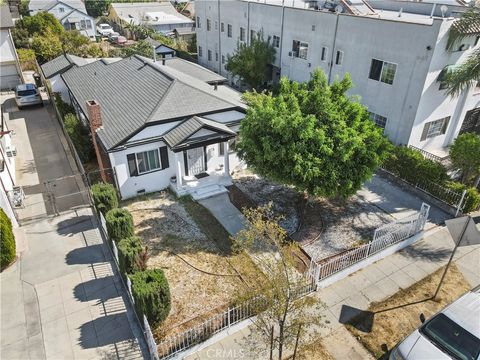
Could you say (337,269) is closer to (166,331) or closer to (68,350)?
(166,331)

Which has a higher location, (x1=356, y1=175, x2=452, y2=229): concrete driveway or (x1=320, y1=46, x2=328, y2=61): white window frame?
(x1=320, y1=46, x2=328, y2=61): white window frame

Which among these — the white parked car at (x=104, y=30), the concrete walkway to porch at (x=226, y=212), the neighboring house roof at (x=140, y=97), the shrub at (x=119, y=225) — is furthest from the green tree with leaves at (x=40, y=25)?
the shrub at (x=119, y=225)

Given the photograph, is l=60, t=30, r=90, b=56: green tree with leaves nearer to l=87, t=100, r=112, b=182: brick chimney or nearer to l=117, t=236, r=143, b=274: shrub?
l=87, t=100, r=112, b=182: brick chimney

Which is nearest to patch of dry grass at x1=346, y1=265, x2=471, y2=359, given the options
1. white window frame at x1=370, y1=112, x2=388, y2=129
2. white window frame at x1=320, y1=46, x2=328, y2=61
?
white window frame at x1=370, y1=112, x2=388, y2=129

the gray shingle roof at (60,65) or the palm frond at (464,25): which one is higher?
the palm frond at (464,25)

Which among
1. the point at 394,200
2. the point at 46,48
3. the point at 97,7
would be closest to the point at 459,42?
the point at 394,200

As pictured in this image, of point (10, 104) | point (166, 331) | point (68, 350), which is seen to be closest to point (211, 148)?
point (166, 331)

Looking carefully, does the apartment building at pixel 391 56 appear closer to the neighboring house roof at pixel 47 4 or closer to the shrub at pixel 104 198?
the shrub at pixel 104 198
